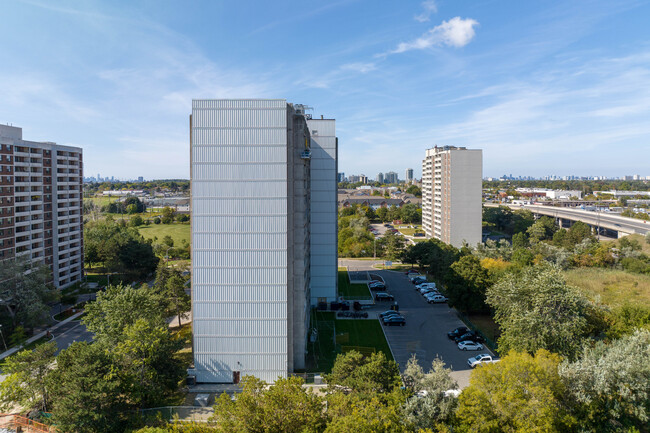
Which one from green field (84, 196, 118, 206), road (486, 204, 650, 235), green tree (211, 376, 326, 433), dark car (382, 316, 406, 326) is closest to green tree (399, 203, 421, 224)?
road (486, 204, 650, 235)

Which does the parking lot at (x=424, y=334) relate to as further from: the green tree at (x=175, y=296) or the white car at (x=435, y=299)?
the green tree at (x=175, y=296)

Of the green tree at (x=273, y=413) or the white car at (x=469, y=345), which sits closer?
the green tree at (x=273, y=413)

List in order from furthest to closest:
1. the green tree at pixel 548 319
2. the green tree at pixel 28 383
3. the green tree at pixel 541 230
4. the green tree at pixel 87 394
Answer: the green tree at pixel 541 230 → the green tree at pixel 548 319 → the green tree at pixel 28 383 → the green tree at pixel 87 394

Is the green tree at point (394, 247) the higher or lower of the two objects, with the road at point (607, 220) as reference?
lower

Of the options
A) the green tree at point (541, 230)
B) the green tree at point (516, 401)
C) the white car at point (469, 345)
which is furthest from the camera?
the green tree at point (541, 230)

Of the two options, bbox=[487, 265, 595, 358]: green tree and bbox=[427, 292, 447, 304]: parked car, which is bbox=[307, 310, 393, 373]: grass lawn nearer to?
bbox=[427, 292, 447, 304]: parked car

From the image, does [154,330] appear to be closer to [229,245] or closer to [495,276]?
[229,245]


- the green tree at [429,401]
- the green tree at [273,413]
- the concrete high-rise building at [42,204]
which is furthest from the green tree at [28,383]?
the concrete high-rise building at [42,204]
